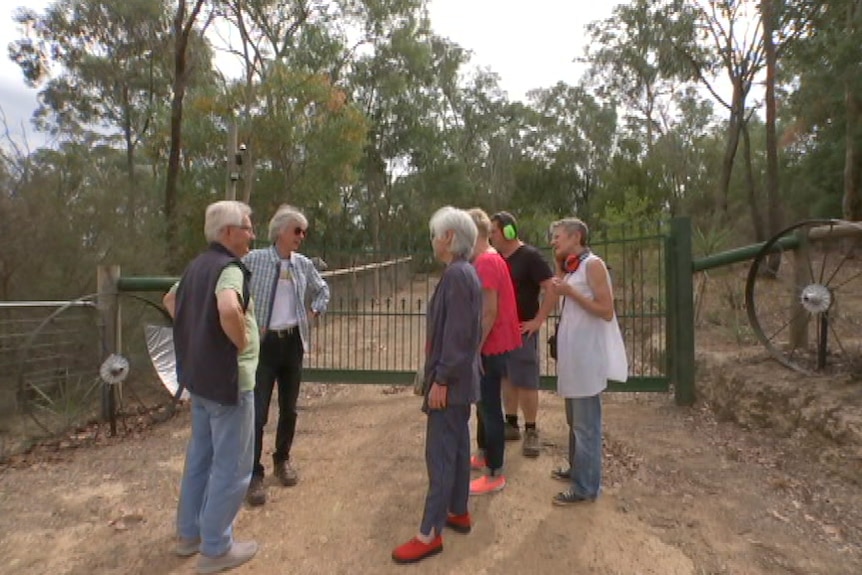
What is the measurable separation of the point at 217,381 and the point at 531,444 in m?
2.42

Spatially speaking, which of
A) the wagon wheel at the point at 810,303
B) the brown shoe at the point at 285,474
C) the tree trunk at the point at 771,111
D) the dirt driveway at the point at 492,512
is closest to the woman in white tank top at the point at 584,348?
the dirt driveway at the point at 492,512

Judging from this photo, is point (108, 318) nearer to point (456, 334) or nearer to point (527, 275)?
point (527, 275)

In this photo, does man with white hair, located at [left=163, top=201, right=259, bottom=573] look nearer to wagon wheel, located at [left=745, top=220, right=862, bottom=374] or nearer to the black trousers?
the black trousers

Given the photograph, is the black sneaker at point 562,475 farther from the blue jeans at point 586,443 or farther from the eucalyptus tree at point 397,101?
the eucalyptus tree at point 397,101

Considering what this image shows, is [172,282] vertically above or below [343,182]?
below

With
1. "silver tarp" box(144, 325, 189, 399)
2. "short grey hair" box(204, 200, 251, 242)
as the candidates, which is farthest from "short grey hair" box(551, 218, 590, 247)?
"silver tarp" box(144, 325, 189, 399)

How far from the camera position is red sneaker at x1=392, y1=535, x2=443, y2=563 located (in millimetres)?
3066

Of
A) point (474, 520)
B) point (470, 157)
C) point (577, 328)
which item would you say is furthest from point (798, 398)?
point (470, 157)

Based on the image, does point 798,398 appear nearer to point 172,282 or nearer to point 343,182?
point 172,282

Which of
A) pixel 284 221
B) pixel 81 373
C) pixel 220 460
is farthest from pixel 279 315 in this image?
pixel 81 373

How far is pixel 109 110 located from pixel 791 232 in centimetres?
2880

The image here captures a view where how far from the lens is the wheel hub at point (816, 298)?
4.96 m

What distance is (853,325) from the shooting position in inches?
271

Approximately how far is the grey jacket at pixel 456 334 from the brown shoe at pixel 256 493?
144cm
